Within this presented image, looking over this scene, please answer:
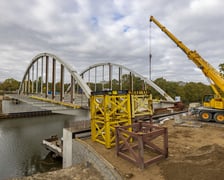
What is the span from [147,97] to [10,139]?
66.6 ft

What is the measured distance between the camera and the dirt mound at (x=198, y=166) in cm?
532

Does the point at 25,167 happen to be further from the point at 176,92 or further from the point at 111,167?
the point at 176,92

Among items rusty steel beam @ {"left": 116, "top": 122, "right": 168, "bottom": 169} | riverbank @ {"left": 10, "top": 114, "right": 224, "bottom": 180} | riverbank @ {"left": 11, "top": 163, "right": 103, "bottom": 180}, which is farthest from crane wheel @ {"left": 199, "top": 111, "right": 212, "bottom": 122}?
riverbank @ {"left": 11, "top": 163, "right": 103, "bottom": 180}

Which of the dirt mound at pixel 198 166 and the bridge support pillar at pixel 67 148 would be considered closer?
the dirt mound at pixel 198 166

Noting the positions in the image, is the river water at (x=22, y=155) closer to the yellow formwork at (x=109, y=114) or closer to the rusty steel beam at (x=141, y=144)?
the yellow formwork at (x=109, y=114)

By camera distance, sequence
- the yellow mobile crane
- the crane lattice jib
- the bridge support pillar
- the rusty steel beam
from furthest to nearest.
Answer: the yellow mobile crane, the crane lattice jib, the bridge support pillar, the rusty steel beam

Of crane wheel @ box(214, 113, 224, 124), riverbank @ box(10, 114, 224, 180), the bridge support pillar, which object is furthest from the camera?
crane wheel @ box(214, 113, 224, 124)

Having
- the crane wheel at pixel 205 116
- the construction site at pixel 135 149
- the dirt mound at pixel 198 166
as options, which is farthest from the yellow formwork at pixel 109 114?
the crane wheel at pixel 205 116

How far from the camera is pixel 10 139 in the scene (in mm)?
20891

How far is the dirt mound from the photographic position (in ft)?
17.4

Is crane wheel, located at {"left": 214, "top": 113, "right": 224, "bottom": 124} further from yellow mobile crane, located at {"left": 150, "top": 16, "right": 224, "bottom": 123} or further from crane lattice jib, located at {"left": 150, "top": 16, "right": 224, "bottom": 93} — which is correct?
crane lattice jib, located at {"left": 150, "top": 16, "right": 224, "bottom": 93}

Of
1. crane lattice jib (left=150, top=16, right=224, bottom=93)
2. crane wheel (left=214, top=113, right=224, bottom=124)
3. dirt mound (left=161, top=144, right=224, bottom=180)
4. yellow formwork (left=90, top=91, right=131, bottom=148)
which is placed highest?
crane lattice jib (left=150, top=16, right=224, bottom=93)

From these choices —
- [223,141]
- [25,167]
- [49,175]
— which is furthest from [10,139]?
[223,141]

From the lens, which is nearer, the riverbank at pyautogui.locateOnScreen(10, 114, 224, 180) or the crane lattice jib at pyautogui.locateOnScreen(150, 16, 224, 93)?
the riverbank at pyautogui.locateOnScreen(10, 114, 224, 180)
